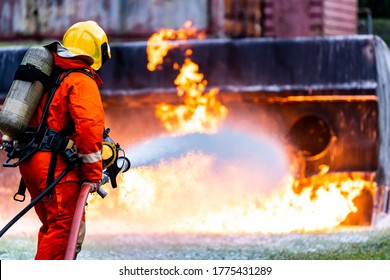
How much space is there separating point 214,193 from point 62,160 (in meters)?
4.93

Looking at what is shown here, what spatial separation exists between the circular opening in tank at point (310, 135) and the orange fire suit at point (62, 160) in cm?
546

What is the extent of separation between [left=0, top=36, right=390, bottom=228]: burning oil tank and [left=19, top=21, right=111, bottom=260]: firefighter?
5.17 m

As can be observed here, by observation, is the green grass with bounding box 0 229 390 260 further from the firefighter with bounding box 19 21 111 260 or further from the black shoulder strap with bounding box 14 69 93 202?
the black shoulder strap with bounding box 14 69 93 202

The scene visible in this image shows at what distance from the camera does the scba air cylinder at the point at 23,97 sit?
6.47 meters

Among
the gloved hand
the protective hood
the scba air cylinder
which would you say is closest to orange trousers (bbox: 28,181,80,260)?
the gloved hand

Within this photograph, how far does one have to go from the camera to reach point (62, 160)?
21.4 ft

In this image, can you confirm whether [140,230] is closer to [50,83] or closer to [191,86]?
[191,86]

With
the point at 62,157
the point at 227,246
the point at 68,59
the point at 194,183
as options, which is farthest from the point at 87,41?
the point at 194,183

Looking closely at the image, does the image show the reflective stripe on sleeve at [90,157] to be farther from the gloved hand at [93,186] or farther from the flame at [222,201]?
the flame at [222,201]

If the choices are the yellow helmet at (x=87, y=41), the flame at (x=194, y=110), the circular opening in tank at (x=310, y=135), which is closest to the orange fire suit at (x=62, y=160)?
the yellow helmet at (x=87, y=41)

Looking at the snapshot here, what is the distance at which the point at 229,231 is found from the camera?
36.1 ft

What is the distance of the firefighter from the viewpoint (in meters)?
6.34
